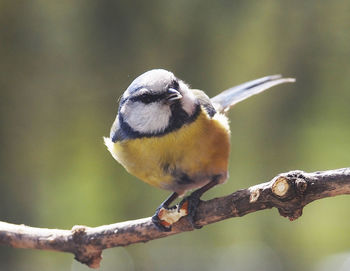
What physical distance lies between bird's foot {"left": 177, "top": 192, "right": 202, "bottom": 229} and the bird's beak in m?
0.29

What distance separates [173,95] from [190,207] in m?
0.33

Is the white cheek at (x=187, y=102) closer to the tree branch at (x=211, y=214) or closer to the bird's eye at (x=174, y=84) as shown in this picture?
Answer: the bird's eye at (x=174, y=84)

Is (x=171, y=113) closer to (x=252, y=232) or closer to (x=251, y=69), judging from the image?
(x=251, y=69)

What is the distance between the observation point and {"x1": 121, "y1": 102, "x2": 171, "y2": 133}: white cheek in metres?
1.55

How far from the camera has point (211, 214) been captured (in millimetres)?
1385

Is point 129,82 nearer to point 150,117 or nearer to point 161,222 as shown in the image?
point 150,117

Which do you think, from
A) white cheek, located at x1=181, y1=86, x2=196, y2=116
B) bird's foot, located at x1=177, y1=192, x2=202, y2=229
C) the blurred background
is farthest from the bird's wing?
the blurred background

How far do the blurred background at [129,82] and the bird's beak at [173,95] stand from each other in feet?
5.91

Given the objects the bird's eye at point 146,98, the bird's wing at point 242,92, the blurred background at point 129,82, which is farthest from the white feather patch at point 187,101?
the blurred background at point 129,82

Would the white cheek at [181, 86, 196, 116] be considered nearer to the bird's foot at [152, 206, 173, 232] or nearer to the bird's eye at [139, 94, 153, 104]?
the bird's eye at [139, 94, 153, 104]

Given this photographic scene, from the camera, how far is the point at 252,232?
3637mm

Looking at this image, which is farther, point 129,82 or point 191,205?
point 129,82

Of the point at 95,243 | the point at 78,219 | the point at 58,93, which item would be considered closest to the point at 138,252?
the point at 78,219

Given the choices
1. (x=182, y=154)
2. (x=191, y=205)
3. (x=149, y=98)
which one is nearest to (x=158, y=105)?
(x=149, y=98)
